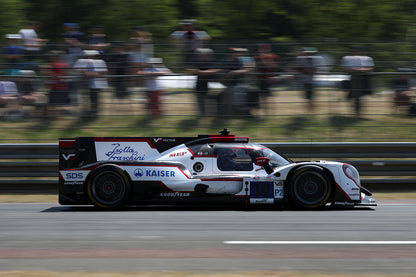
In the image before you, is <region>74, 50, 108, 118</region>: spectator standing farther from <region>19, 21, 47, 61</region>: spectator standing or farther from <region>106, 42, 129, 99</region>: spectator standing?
<region>19, 21, 47, 61</region>: spectator standing

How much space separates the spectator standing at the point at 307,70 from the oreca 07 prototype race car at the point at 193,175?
3.84 m

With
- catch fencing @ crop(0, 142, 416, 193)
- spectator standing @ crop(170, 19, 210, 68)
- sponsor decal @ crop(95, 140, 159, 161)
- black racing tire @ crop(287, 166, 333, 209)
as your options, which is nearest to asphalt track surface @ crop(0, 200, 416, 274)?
black racing tire @ crop(287, 166, 333, 209)

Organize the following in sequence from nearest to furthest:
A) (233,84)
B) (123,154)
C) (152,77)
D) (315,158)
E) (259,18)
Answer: (123,154) < (315,158) < (233,84) < (152,77) < (259,18)

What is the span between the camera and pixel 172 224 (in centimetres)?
769

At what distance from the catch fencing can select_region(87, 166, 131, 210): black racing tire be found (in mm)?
2728

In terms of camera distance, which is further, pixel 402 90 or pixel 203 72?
pixel 203 72

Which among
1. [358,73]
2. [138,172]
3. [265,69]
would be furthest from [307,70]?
[138,172]

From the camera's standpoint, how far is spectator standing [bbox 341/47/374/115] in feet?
41.3

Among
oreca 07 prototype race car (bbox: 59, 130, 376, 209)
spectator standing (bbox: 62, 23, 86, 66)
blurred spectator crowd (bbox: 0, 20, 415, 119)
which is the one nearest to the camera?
oreca 07 prototype race car (bbox: 59, 130, 376, 209)

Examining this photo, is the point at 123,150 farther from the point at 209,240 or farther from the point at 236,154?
the point at 209,240

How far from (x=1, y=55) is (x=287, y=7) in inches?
373

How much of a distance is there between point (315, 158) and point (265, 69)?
2.28 meters

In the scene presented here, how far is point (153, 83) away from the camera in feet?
42.2

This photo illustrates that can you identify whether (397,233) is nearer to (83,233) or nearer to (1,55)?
(83,233)
